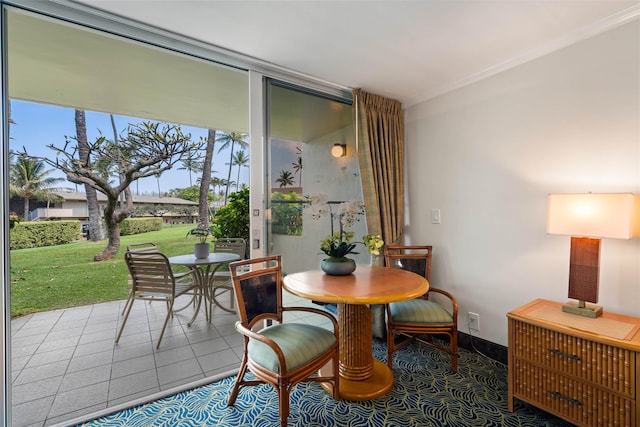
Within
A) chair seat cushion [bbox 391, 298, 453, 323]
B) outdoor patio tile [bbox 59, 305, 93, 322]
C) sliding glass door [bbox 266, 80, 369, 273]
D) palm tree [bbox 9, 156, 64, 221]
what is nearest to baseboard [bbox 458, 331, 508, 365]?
chair seat cushion [bbox 391, 298, 453, 323]

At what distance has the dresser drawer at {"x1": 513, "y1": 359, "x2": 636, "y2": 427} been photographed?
4.95ft

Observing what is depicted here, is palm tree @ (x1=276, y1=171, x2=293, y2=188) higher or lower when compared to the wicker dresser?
higher

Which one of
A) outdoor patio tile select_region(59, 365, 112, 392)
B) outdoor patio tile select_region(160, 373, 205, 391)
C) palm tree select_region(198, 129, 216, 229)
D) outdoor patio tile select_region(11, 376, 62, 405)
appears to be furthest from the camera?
palm tree select_region(198, 129, 216, 229)

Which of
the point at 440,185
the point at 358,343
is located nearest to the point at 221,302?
the point at 358,343

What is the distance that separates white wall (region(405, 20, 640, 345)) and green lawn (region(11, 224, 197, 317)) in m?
2.66

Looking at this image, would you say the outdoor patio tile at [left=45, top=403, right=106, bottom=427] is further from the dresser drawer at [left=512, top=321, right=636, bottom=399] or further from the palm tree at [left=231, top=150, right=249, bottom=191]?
the dresser drawer at [left=512, top=321, right=636, bottom=399]

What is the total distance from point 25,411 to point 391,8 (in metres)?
3.23

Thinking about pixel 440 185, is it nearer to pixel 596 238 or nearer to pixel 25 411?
pixel 596 238

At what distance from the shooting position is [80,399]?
185cm

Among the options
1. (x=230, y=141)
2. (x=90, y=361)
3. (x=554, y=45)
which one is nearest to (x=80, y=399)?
(x=90, y=361)

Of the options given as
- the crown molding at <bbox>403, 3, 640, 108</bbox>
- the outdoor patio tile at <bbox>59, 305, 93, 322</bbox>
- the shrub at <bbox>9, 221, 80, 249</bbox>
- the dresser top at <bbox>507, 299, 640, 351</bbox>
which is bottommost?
the dresser top at <bbox>507, 299, 640, 351</bbox>

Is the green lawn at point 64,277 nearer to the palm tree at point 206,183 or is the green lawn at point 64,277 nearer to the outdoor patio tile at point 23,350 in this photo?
the outdoor patio tile at point 23,350

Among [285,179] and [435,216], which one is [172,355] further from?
[435,216]

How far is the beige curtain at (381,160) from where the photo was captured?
115 inches
